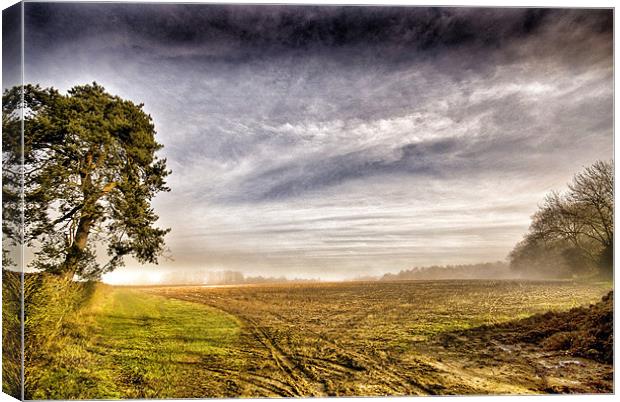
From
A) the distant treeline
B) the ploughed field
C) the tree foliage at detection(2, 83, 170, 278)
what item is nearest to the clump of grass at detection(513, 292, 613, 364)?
the ploughed field

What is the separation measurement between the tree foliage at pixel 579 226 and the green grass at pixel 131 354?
4.27m

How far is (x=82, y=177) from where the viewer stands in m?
6.65

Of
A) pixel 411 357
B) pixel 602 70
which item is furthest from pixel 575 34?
pixel 411 357

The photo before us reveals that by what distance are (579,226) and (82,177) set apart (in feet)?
22.3

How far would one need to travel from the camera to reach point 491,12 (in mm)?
6984

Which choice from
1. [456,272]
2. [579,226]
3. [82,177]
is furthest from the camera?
[579,226]

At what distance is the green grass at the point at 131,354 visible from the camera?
640 cm

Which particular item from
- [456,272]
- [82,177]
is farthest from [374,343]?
[82,177]

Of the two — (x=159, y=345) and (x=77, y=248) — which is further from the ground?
(x=77, y=248)

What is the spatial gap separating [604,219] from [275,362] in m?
4.92

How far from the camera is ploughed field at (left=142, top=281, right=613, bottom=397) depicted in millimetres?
6527

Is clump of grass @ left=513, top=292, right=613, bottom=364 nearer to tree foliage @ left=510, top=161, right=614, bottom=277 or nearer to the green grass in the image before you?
tree foliage @ left=510, top=161, right=614, bottom=277

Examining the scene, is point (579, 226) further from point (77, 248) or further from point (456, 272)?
point (77, 248)

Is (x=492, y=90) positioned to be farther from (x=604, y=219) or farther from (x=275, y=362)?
(x=275, y=362)
